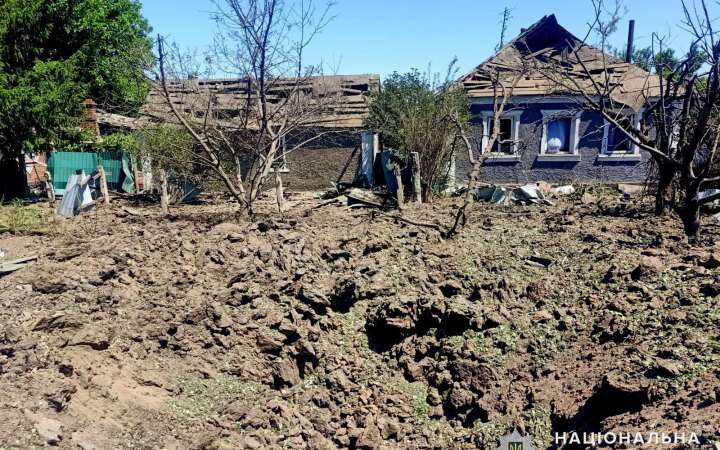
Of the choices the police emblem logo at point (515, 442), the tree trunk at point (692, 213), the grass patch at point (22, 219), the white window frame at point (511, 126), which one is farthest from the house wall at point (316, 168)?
the police emblem logo at point (515, 442)

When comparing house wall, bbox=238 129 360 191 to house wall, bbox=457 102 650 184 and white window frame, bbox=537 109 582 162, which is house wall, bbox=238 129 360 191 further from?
white window frame, bbox=537 109 582 162

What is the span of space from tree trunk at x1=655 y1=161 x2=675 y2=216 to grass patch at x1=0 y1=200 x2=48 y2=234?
9.23 m

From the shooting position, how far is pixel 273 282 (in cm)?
544

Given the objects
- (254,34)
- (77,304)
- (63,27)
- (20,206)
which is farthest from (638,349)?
(63,27)

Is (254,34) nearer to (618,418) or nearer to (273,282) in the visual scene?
→ (273,282)

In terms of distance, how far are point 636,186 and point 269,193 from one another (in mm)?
9397

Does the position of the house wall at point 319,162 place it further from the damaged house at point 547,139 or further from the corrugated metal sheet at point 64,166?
the corrugated metal sheet at point 64,166

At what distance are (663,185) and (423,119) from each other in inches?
176

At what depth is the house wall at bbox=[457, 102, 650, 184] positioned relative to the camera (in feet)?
47.6

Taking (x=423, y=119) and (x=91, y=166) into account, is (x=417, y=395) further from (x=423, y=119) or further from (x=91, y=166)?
(x=91, y=166)

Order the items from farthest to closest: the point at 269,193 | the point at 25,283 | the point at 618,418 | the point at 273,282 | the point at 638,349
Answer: the point at 269,193 → the point at 273,282 → the point at 25,283 → the point at 638,349 → the point at 618,418

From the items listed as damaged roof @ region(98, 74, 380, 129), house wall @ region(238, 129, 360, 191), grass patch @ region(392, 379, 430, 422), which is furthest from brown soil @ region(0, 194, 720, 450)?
house wall @ region(238, 129, 360, 191)

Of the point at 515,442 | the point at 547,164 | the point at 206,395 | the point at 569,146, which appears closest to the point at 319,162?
the point at 547,164

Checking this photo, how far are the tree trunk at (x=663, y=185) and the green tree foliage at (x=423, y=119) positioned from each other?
2.87m
